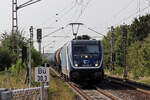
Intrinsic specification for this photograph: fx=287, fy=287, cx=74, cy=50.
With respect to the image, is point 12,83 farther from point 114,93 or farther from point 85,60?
point 114,93

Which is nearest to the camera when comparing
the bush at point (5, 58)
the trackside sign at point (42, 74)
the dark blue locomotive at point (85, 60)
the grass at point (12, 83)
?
the trackside sign at point (42, 74)

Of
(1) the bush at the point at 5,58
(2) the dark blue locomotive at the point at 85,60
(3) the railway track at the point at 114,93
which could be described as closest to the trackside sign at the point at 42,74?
(3) the railway track at the point at 114,93

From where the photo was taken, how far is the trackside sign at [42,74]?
750 centimetres

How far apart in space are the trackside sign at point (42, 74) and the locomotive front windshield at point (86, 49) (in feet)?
35.6

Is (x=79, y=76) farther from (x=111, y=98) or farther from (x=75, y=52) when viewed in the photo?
(x=111, y=98)

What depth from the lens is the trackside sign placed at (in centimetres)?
750

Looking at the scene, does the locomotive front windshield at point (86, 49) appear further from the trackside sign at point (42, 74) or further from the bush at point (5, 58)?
the bush at point (5, 58)

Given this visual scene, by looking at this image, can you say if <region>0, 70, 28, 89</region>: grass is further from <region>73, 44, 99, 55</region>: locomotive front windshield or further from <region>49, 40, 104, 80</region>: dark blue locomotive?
<region>73, 44, 99, 55</region>: locomotive front windshield

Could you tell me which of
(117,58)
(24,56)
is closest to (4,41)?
(24,56)

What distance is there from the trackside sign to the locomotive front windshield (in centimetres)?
1086

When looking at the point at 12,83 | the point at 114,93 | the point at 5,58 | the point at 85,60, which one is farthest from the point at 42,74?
the point at 5,58

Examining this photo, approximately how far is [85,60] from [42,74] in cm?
1078

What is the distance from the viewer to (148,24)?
54719 mm

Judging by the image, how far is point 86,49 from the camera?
60.8ft
